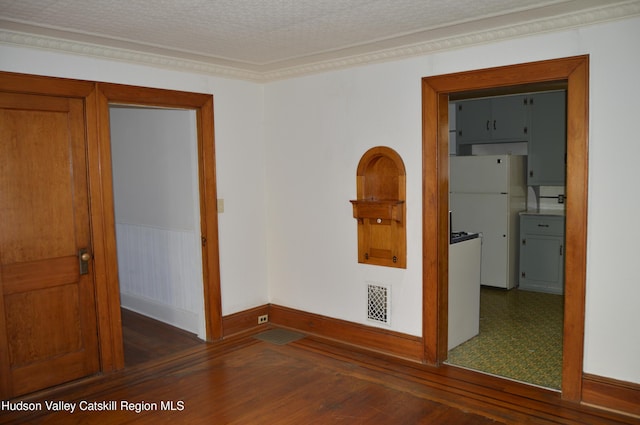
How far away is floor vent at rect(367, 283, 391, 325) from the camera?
4.29 metres

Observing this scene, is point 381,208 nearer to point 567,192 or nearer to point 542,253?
point 567,192

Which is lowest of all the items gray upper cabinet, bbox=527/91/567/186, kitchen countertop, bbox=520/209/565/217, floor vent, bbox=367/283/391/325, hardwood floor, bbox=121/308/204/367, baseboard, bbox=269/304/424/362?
hardwood floor, bbox=121/308/204/367

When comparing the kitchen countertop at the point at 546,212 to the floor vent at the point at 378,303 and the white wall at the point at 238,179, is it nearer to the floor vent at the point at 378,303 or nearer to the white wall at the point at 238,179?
the floor vent at the point at 378,303

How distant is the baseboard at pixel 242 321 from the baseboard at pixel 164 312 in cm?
24

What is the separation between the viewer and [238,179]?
487 cm

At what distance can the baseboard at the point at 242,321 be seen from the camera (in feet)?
15.7

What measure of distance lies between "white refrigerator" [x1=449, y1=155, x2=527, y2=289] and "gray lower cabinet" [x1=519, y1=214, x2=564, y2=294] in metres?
0.14

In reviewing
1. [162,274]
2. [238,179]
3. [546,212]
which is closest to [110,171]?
[238,179]

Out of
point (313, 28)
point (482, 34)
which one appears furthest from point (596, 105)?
point (313, 28)

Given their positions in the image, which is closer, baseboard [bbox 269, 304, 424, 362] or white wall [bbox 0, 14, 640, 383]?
white wall [bbox 0, 14, 640, 383]

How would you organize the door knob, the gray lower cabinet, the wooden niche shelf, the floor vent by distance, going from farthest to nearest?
the gray lower cabinet < the floor vent < the wooden niche shelf < the door knob

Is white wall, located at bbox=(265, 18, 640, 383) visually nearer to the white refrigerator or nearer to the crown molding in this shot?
the crown molding

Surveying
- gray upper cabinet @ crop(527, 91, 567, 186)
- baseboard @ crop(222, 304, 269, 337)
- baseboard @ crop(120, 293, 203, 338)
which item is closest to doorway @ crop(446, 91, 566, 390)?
gray upper cabinet @ crop(527, 91, 567, 186)

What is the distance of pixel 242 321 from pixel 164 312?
0.89 metres
